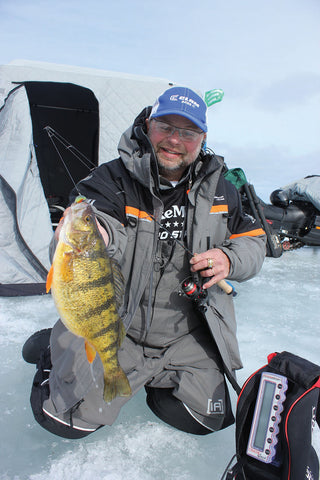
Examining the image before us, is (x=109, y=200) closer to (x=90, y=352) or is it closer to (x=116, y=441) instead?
(x=90, y=352)

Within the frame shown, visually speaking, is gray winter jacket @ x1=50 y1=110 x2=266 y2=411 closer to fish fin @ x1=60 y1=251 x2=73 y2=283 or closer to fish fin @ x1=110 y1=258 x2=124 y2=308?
fish fin @ x1=110 y1=258 x2=124 y2=308

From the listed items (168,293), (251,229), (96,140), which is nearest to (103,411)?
(168,293)

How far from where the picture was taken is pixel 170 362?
2473mm

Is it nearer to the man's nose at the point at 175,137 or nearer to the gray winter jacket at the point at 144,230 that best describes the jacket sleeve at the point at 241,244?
the gray winter jacket at the point at 144,230

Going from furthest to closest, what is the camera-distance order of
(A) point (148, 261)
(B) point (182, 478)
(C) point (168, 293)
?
1. (C) point (168, 293)
2. (A) point (148, 261)
3. (B) point (182, 478)

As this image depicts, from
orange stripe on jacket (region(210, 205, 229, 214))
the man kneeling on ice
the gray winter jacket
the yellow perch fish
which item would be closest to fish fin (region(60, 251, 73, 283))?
the yellow perch fish

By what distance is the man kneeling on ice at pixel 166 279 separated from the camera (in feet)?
7.04

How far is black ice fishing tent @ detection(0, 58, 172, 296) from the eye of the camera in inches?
173

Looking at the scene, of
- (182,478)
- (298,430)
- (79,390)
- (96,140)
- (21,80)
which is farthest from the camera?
(96,140)

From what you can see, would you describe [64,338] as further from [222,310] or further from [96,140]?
[96,140]

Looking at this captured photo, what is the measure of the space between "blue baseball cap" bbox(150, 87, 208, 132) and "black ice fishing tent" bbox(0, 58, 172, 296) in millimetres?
2669

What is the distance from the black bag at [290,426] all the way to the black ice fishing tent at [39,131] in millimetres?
3351

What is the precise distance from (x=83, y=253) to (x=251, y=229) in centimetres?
151

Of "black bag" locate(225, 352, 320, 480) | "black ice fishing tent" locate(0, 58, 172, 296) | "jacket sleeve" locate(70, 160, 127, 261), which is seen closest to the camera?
"black bag" locate(225, 352, 320, 480)
